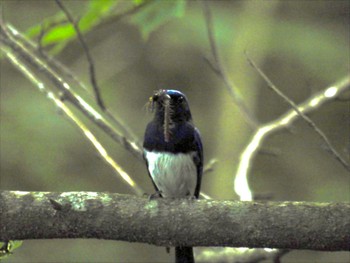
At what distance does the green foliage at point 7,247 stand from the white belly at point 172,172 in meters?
1.26

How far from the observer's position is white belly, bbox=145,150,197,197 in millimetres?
4344

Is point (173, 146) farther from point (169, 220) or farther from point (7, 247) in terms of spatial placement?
point (7, 247)

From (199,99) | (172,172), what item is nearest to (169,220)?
(172,172)

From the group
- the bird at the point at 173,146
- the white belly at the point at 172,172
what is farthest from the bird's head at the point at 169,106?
the white belly at the point at 172,172

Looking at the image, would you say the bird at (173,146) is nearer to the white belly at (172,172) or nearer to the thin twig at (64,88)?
the white belly at (172,172)

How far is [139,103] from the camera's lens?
28.1 ft

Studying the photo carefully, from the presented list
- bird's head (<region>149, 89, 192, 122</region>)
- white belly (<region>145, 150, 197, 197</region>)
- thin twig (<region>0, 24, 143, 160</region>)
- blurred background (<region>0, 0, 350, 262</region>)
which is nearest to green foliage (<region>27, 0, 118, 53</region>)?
thin twig (<region>0, 24, 143, 160</region>)

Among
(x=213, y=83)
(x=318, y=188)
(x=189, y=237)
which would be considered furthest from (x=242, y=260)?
(x=213, y=83)

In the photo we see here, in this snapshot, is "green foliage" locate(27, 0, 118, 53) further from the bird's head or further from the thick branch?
the thick branch

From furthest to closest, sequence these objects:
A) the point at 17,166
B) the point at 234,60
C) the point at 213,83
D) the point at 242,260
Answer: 1. the point at 213,83
2. the point at 17,166
3. the point at 234,60
4. the point at 242,260

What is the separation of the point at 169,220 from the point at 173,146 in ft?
3.69

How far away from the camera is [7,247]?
3219 mm

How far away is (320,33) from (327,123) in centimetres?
114

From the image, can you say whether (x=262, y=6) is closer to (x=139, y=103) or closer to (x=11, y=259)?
(x=139, y=103)
